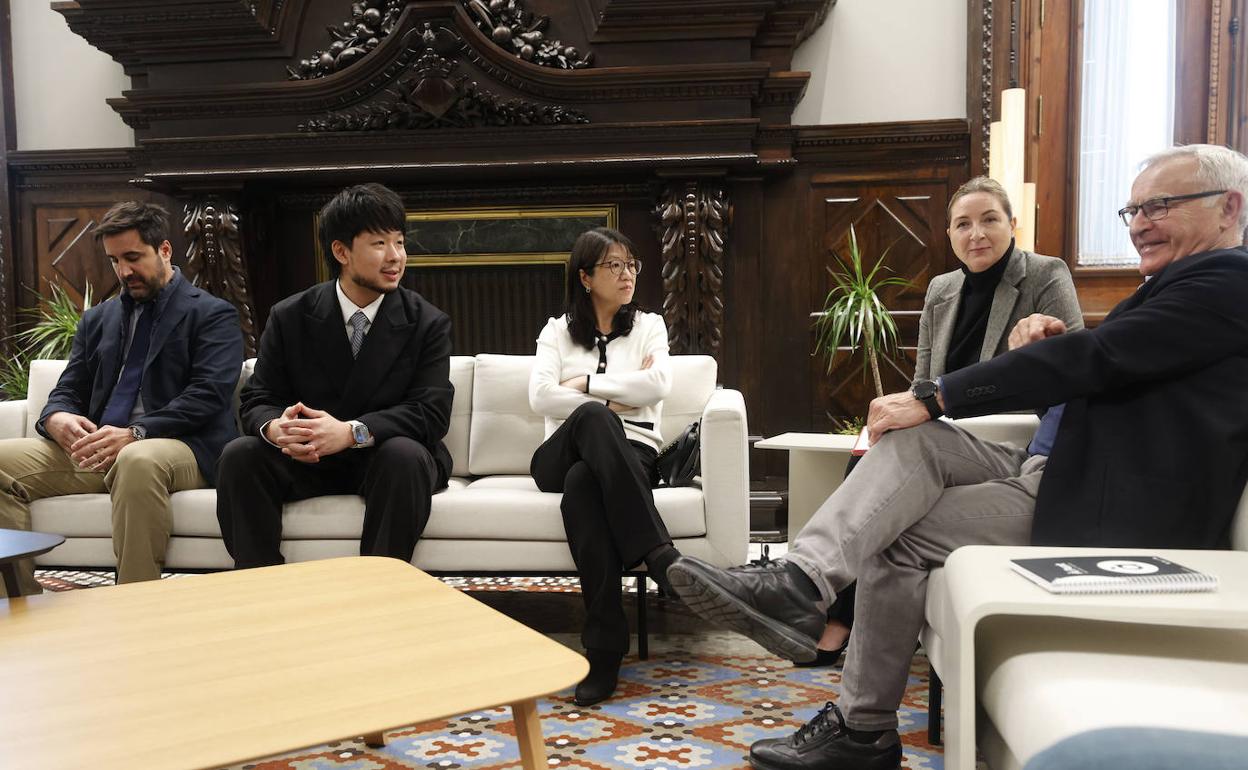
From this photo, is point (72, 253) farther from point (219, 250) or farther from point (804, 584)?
point (804, 584)

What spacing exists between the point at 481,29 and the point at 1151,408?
3.69 m

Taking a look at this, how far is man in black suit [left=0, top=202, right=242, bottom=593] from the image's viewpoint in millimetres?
2703

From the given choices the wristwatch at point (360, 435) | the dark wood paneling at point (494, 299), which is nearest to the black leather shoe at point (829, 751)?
the wristwatch at point (360, 435)

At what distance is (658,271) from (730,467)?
2.29 meters

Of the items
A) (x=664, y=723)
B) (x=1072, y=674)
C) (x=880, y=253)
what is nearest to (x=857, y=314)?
(x=880, y=253)

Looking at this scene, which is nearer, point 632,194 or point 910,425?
point 910,425

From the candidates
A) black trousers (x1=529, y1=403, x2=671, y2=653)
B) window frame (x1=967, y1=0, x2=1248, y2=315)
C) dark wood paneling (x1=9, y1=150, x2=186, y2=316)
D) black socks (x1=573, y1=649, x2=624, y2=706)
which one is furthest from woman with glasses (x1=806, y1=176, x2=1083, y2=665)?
dark wood paneling (x1=9, y1=150, x2=186, y2=316)

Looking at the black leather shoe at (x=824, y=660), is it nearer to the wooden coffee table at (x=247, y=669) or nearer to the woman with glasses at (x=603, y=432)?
the woman with glasses at (x=603, y=432)

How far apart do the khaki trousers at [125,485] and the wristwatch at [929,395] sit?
79.6 inches

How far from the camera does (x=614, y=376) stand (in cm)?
280

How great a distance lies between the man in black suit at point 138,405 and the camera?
8.87 ft

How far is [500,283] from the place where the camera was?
4.84 metres

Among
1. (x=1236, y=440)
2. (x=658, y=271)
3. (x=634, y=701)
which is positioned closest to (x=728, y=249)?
(x=658, y=271)

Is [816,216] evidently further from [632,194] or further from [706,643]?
[706,643]
